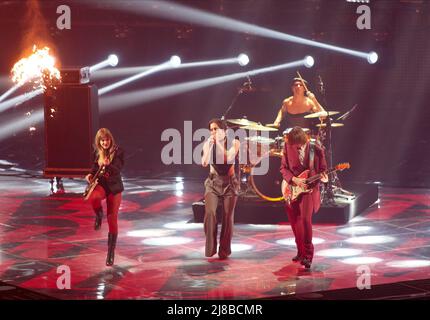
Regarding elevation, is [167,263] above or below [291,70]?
below

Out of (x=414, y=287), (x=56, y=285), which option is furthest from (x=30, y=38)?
(x=414, y=287)

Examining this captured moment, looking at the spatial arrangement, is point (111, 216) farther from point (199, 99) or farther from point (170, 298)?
point (199, 99)

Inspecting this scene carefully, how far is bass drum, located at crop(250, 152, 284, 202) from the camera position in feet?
41.1

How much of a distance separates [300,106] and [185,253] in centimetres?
378

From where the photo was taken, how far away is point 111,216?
9391mm

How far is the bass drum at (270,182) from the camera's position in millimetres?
12523

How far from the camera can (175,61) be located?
20.9 meters

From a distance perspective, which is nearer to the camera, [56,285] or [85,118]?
[56,285]

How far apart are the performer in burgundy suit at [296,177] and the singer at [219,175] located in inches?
26.6

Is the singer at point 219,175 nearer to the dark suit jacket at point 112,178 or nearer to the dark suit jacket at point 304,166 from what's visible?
Answer: the dark suit jacket at point 304,166

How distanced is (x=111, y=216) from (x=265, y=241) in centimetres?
237

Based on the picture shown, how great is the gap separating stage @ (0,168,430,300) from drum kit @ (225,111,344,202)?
0.75 metres

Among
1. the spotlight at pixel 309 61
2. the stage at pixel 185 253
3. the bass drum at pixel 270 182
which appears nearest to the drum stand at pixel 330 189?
the stage at pixel 185 253
